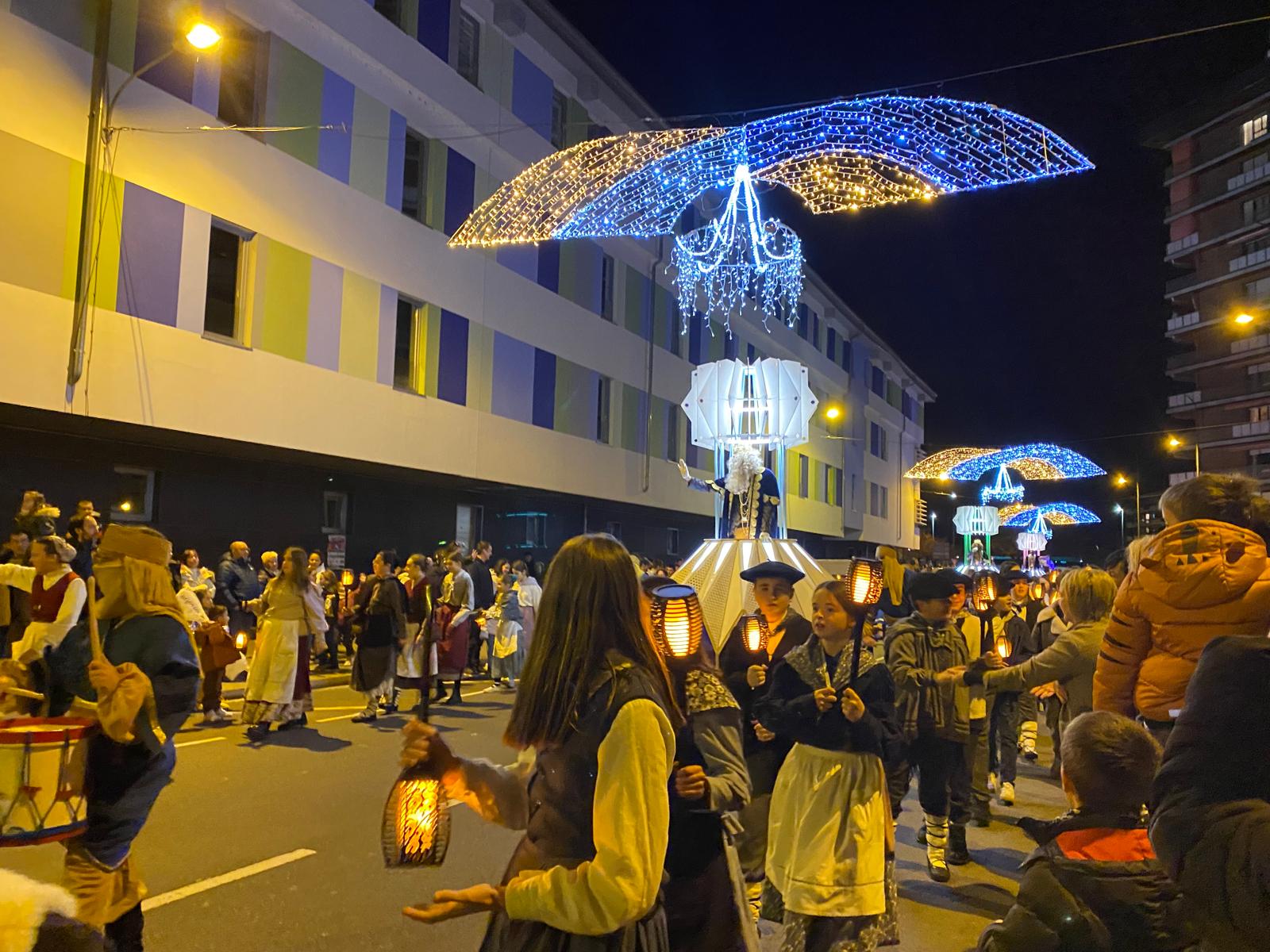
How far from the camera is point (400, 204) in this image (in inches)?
698

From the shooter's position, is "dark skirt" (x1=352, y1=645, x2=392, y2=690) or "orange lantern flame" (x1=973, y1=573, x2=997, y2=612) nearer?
"orange lantern flame" (x1=973, y1=573, x2=997, y2=612)

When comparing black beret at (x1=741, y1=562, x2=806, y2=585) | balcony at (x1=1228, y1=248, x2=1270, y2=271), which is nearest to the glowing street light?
black beret at (x1=741, y1=562, x2=806, y2=585)

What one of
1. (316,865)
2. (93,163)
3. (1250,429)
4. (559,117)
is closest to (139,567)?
(316,865)

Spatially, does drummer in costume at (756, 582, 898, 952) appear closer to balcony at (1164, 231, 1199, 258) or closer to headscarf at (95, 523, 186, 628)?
headscarf at (95, 523, 186, 628)

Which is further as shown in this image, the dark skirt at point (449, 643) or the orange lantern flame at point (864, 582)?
the dark skirt at point (449, 643)

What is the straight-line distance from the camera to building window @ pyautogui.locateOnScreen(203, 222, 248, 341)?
1443 centimetres

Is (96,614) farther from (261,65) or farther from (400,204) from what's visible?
(400,204)

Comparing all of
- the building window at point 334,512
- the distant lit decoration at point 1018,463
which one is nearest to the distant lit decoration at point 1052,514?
the distant lit decoration at point 1018,463

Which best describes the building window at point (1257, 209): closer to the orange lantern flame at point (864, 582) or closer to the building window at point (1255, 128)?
the building window at point (1255, 128)

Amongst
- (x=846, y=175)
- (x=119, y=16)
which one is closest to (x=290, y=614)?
(x=846, y=175)

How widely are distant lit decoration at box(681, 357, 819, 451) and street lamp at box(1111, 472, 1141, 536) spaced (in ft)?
139

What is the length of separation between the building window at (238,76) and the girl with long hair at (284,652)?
314 inches

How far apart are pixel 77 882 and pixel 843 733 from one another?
3.25 m

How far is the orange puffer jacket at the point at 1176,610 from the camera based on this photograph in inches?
154
